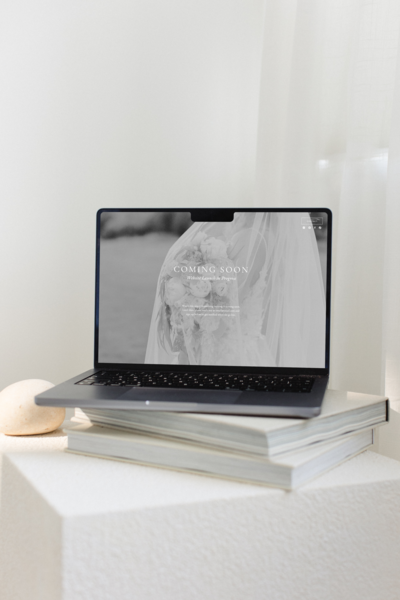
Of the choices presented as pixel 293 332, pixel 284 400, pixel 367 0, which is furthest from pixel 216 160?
pixel 284 400

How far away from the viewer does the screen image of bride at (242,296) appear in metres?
0.71

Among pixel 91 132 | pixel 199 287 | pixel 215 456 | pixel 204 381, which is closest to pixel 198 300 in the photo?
pixel 199 287

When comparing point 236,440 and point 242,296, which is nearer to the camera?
point 236,440

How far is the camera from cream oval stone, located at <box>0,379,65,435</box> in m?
0.66

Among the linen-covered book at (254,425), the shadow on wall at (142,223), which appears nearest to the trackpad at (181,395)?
the linen-covered book at (254,425)

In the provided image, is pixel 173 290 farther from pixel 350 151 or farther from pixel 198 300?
pixel 350 151

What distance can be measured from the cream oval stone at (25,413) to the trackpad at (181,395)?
0.15m

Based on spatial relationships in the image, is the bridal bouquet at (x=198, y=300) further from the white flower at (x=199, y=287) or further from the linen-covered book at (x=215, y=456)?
the linen-covered book at (x=215, y=456)

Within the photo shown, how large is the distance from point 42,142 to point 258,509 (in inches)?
30.4

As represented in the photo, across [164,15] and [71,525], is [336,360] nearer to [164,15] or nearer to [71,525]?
[71,525]

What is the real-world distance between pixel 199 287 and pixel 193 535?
354 mm

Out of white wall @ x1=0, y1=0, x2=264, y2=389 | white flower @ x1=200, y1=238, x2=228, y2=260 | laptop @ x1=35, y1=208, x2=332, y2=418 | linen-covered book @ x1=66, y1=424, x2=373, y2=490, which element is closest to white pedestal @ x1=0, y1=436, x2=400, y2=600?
linen-covered book @ x1=66, y1=424, x2=373, y2=490

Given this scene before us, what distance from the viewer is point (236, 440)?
19.6 inches

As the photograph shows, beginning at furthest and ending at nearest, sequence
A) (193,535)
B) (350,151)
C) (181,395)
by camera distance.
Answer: (350,151)
(181,395)
(193,535)
